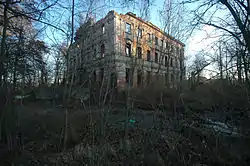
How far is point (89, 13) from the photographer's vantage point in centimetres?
406

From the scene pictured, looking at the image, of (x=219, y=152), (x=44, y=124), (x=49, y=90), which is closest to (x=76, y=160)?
(x=44, y=124)

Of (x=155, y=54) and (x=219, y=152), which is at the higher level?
(x=155, y=54)

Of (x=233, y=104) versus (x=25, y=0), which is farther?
(x=233, y=104)

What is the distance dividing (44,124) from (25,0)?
4.43 metres

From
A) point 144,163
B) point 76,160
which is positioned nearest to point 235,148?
point 144,163

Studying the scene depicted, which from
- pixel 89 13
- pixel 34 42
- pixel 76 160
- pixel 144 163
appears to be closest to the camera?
pixel 144 163

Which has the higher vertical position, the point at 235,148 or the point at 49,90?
the point at 49,90

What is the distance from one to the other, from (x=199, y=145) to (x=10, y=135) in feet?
14.8

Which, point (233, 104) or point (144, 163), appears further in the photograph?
point (233, 104)

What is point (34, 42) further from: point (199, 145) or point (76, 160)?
point (199, 145)

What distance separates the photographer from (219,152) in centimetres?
342

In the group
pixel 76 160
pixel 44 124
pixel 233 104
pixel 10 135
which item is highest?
pixel 233 104

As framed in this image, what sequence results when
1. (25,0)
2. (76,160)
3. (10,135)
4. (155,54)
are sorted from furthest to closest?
(155,54) → (25,0) → (76,160) → (10,135)

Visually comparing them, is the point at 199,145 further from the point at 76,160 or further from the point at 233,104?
the point at 233,104
